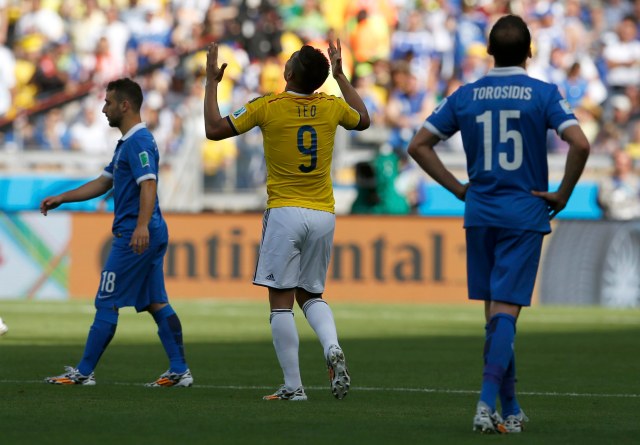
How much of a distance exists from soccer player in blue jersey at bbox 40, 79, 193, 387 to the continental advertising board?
11.5 metres

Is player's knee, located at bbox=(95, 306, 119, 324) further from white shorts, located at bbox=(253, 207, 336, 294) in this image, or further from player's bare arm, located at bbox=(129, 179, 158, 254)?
white shorts, located at bbox=(253, 207, 336, 294)

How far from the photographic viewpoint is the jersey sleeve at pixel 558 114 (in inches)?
284

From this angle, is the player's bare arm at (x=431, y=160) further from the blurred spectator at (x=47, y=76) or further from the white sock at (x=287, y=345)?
the blurred spectator at (x=47, y=76)

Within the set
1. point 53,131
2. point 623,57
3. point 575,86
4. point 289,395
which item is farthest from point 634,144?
point 289,395

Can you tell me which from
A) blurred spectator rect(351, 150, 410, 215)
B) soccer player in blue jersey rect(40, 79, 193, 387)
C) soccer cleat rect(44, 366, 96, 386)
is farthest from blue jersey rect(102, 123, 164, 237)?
blurred spectator rect(351, 150, 410, 215)

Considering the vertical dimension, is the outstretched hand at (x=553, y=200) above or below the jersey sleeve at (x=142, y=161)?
below

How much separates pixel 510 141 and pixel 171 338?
141 inches

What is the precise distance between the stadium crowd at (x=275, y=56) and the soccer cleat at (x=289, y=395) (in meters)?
15.9

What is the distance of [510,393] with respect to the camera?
7500mm

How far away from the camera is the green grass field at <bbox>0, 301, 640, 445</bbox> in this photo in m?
7.31

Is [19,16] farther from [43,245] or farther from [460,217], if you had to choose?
[460,217]

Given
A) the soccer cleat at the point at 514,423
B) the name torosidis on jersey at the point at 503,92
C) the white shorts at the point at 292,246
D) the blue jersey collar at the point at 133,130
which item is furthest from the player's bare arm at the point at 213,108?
the soccer cleat at the point at 514,423

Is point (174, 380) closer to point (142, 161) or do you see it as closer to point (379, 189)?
point (142, 161)

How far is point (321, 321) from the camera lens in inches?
354
